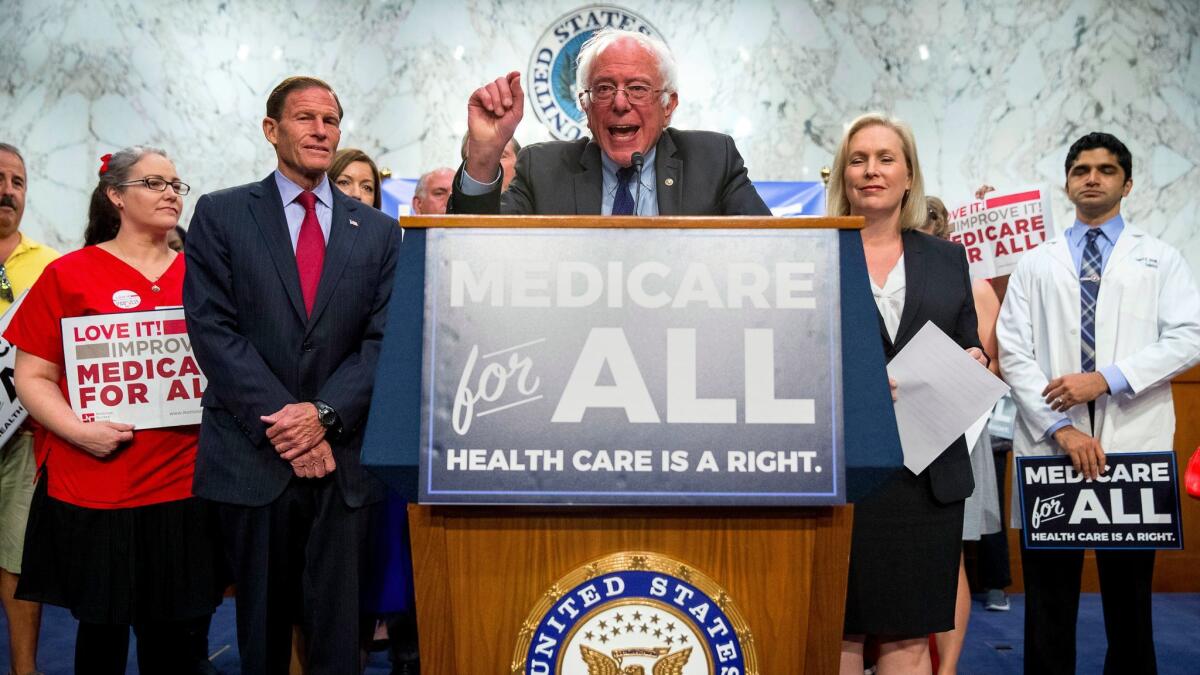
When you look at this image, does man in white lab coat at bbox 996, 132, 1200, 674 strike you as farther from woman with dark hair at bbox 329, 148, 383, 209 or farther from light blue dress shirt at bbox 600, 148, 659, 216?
woman with dark hair at bbox 329, 148, 383, 209

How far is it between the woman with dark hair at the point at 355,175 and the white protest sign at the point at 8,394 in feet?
→ 3.29

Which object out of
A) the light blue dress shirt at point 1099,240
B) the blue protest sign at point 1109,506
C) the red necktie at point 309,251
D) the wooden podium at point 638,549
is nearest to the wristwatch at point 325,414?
the red necktie at point 309,251

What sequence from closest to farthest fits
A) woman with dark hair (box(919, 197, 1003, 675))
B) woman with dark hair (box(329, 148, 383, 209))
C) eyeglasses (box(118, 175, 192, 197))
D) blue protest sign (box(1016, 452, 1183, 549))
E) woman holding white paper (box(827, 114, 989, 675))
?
1. woman holding white paper (box(827, 114, 989, 675))
2. eyeglasses (box(118, 175, 192, 197))
3. blue protest sign (box(1016, 452, 1183, 549))
4. woman with dark hair (box(919, 197, 1003, 675))
5. woman with dark hair (box(329, 148, 383, 209))

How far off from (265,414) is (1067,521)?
6.88 feet

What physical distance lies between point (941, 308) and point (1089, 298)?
1.13 m

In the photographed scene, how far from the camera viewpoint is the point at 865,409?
1.33m

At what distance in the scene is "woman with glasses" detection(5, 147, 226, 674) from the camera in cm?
254

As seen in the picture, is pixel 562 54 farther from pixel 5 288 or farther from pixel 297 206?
pixel 297 206

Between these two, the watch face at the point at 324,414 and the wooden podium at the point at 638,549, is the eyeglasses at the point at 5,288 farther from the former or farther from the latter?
the wooden podium at the point at 638,549

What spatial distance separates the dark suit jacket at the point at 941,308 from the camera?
2127 millimetres

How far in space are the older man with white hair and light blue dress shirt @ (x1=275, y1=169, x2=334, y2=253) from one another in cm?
53

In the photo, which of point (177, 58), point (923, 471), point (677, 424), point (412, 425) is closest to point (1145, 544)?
point (923, 471)

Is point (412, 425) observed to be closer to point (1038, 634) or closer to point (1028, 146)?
point (1038, 634)

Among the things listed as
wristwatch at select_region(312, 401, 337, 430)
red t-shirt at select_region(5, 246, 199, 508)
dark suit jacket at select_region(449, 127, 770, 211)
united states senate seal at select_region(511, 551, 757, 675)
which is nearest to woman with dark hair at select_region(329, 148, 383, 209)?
red t-shirt at select_region(5, 246, 199, 508)
